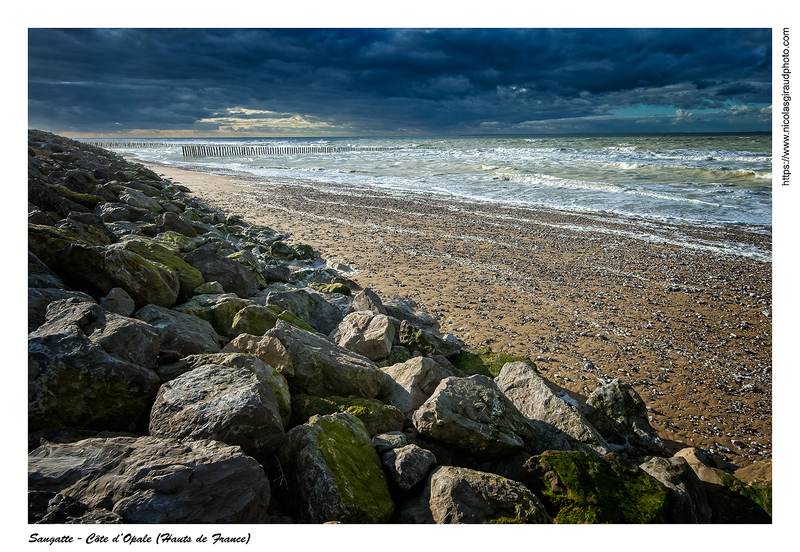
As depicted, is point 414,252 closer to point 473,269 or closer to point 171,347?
point 473,269

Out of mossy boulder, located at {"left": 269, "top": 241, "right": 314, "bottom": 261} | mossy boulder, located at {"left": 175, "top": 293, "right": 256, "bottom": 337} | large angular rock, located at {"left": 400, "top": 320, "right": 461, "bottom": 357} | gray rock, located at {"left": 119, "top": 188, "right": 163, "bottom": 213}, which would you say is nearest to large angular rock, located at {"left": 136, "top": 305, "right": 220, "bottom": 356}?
mossy boulder, located at {"left": 175, "top": 293, "right": 256, "bottom": 337}

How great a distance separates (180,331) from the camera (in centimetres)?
403

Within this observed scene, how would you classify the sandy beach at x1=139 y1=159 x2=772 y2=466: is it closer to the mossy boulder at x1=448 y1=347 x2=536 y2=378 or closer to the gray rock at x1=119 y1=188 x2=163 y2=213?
the mossy boulder at x1=448 y1=347 x2=536 y2=378

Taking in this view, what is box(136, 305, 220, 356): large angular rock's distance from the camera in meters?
3.91

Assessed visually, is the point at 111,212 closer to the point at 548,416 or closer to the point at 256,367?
the point at 256,367

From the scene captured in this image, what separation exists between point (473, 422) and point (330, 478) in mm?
1340

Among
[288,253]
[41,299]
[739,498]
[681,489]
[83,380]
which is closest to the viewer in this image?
[83,380]

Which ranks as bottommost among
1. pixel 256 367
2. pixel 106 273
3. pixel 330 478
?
pixel 330 478

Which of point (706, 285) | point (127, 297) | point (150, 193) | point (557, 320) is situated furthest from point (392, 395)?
point (150, 193)

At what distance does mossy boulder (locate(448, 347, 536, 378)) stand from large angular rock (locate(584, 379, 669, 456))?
121cm

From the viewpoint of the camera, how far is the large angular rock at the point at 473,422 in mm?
3398

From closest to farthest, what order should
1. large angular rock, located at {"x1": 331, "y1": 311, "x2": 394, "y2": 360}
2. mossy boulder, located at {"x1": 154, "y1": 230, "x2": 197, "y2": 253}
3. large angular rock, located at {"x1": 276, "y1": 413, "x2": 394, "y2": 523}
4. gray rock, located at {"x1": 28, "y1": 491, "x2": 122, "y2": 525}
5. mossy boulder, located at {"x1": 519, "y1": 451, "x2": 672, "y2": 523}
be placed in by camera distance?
gray rock, located at {"x1": 28, "y1": 491, "x2": 122, "y2": 525}, large angular rock, located at {"x1": 276, "y1": 413, "x2": 394, "y2": 523}, mossy boulder, located at {"x1": 519, "y1": 451, "x2": 672, "y2": 523}, large angular rock, located at {"x1": 331, "y1": 311, "x2": 394, "y2": 360}, mossy boulder, located at {"x1": 154, "y1": 230, "x2": 197, "y2": 253}

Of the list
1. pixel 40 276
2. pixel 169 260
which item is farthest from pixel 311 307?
pixel 40 276

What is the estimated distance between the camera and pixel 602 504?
294 cm
